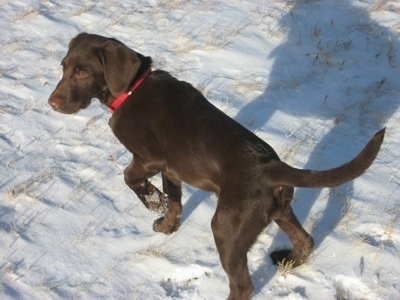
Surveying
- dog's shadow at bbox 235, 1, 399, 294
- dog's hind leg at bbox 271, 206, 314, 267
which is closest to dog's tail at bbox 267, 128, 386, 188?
dog's hind leg at bbox 271, 206, 314, 267

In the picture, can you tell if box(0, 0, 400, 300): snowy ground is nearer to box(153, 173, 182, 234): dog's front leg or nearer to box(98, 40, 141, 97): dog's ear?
box(153, 173, 182, 234): dog's front leg

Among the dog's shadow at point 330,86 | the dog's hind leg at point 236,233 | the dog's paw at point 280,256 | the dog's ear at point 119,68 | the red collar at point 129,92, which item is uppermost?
the dog's ear at point 119,68

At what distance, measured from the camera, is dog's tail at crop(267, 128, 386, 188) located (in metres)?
2.43

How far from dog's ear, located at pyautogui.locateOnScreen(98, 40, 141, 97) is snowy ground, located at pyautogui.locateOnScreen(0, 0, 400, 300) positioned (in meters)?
1.10

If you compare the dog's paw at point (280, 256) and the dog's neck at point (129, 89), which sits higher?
the dog's neck at point (129, 89)

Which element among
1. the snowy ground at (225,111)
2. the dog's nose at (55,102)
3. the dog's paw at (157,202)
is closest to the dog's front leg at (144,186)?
the dog's paw at (157,202)

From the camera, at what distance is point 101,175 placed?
413 cm

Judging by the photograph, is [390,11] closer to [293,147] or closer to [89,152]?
[293,147]

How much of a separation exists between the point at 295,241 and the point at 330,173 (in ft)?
2.91

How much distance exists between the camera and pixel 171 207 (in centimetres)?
358

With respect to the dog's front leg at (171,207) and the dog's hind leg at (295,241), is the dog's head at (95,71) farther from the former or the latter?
the dog's hind leg at (295,241)

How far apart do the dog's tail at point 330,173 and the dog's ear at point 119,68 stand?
1182 mm

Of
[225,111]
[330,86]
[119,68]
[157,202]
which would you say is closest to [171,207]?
[157,202]

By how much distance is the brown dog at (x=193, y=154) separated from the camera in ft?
8.86
